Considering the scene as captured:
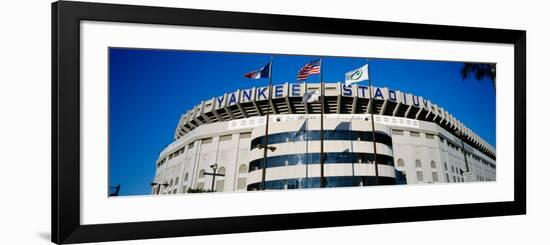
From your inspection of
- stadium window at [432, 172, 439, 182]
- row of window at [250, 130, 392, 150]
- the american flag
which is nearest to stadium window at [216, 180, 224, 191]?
row of window at [250, 130, 392, 150]

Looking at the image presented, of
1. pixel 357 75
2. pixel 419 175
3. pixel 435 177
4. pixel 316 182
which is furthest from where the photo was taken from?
pixel 435 177

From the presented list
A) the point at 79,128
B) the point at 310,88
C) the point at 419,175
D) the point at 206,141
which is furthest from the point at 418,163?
the point at 79,128

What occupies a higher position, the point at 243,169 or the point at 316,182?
the point at 243,169

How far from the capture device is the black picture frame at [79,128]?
22.1ft

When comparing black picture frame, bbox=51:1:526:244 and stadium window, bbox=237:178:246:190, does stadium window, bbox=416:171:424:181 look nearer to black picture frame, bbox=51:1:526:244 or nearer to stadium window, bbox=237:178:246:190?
black picture frame, bbox=51:1:526:244

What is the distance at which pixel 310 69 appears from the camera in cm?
806

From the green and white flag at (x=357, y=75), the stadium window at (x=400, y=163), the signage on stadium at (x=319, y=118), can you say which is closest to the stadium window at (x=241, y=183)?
the signage on stadium at (x=319, y=118)

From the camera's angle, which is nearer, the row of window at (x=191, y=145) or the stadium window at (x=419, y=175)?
the row of window at (x=191, y=145)

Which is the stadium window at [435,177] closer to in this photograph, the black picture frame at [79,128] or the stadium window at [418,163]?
the stadium window at [418,163]

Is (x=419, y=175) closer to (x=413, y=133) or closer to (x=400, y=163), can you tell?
(x=400, y=163)

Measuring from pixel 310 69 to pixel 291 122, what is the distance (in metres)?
0.66

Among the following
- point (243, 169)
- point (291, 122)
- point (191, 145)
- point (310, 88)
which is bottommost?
point (243, 169)

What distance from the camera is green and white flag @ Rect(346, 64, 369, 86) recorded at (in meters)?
8.27

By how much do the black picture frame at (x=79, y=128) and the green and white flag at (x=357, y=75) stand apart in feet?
1.45
